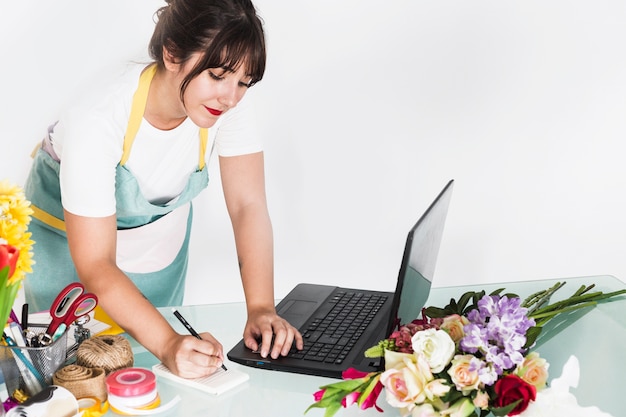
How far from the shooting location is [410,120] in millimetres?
2754

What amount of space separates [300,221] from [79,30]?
1.01 metres

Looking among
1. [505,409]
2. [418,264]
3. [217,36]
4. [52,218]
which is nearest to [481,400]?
[505,409]

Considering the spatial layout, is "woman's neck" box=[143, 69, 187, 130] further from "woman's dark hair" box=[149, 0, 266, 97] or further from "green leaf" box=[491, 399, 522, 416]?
"green leaf" box=[491, 399, 522, 416]

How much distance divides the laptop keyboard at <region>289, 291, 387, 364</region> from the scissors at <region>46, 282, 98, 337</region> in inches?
15.2

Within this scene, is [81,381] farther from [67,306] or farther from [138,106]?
[138,106]

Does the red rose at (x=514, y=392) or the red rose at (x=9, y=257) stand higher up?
the red rose at (x=9, y=257)

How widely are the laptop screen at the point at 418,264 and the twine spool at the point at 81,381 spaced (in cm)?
46

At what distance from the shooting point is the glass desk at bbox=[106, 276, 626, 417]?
124 cm

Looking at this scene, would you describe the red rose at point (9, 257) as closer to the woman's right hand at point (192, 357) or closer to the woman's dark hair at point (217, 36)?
the woman's right hand at point (192, 357)

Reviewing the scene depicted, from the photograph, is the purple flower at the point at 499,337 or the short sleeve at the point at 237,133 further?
the short sleeve at the point at 237,133

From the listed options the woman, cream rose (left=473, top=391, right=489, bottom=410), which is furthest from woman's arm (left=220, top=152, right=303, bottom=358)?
cream rose (left=473, top=391, right=489, bottom=410)

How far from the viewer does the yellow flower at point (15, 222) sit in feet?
3.32

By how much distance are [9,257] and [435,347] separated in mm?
555

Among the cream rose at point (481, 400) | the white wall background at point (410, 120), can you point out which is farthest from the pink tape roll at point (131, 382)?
the white wall background at point (410, 120)
